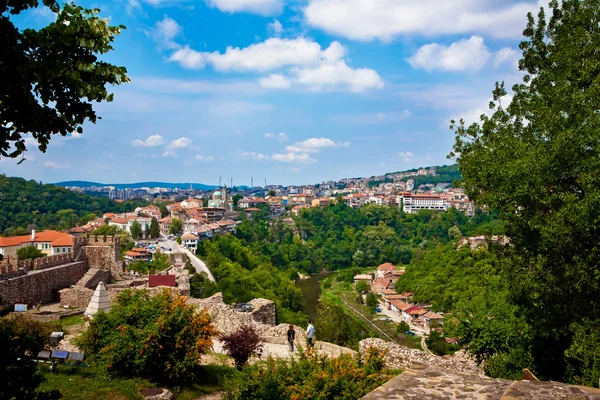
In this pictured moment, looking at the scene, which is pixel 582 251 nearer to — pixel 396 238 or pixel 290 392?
pixel 290 392

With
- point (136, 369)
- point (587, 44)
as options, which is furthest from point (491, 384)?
point (587, 44)

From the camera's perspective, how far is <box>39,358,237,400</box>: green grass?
7.11 metres

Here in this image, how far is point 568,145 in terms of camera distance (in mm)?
7129

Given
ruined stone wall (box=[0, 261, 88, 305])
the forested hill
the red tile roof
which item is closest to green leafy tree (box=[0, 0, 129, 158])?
ruined stone wall (box=[0, 261, 88, 305])

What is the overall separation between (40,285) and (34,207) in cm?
6761

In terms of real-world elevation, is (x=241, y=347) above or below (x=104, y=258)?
below

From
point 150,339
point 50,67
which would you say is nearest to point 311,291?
point 150,339

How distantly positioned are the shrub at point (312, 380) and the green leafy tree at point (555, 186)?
2926 mm

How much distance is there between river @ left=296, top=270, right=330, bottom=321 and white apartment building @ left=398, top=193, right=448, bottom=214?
1934 inches

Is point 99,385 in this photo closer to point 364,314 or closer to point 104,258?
point 104,258

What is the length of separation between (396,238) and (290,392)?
7399cm

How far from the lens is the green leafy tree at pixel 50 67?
3340 millimetres

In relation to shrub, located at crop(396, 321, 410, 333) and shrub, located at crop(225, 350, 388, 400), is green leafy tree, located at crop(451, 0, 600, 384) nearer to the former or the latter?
shrub, located at crop(225, 350, 388, 400)

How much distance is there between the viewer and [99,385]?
7473 millimetres
